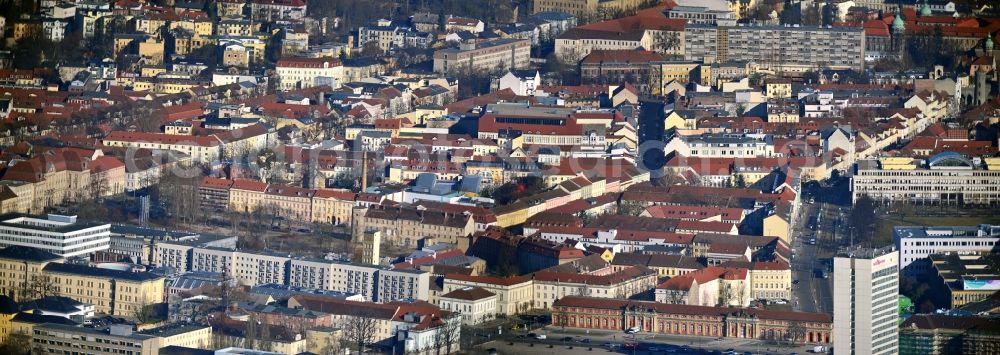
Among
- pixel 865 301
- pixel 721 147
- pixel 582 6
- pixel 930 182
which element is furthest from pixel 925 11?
pixel 865 301

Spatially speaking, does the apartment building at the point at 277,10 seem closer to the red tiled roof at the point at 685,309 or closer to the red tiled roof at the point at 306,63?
the red tiled roof at the point at 306,63

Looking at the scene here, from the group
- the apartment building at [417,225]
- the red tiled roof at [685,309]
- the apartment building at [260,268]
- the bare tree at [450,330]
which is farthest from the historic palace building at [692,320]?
the apartment building at [417,225]

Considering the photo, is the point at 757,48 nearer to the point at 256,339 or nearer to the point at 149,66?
the point at 149,66

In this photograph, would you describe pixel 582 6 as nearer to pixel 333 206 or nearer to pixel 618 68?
pixel 618 68

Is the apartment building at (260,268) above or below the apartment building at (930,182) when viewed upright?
below

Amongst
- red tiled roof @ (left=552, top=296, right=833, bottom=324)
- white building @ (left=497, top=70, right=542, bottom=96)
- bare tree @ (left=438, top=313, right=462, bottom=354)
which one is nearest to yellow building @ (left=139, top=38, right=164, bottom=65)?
white building @ (left=497, top=70, right=542, bottom=96)

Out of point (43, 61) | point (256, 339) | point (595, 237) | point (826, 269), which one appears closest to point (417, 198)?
point (595, 237)
